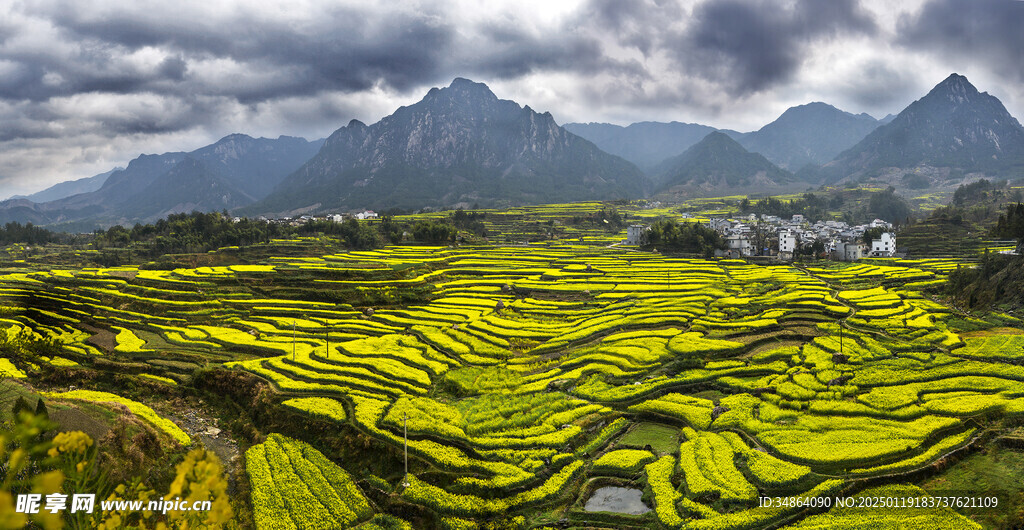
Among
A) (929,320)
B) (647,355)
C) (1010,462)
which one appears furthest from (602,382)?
(929,320)

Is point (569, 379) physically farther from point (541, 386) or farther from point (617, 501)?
point (617, 501)

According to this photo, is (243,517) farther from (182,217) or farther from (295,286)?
(182,217)

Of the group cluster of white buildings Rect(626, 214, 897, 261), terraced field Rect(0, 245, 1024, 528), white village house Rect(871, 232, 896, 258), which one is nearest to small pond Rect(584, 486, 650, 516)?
terraced field Rect(0, 245, 1024, 528)

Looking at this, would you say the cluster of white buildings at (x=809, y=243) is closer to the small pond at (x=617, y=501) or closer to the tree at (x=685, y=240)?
the tree at (x=685, y=240)

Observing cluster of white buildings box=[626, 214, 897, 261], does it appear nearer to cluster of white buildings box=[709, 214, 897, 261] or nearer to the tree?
cluster of white buildings box=[709, 214, 897, 261]

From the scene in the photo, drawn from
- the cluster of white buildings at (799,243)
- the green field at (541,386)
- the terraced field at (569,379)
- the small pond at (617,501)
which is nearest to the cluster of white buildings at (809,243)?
the cluster of white buildings at (799,243)

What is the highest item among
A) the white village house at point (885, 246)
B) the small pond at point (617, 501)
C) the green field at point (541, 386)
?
the white village house at point (885, 246)

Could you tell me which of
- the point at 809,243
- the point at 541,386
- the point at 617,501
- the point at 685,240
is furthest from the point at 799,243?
the point at 617,501
